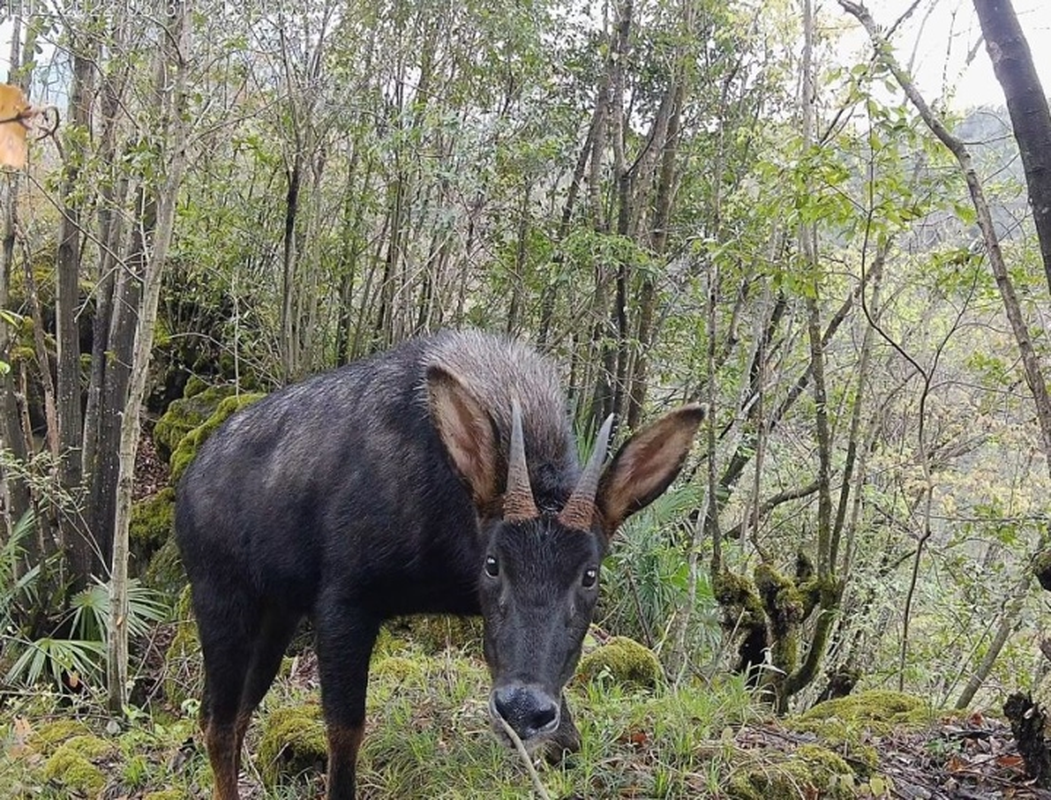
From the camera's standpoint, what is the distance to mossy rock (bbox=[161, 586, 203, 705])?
7.89 meters

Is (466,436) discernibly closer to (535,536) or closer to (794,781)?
(535,536)

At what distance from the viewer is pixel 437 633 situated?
7.25 meters

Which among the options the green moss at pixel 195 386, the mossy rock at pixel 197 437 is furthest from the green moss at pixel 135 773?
the green moss at pixel 195 386

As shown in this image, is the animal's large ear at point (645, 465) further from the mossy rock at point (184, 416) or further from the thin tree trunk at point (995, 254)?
the mossy rock at point (184, 416)

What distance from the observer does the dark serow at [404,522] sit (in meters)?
3.77

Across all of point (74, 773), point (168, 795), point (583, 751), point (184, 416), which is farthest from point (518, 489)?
point (184, 416)

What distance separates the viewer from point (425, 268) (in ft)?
35.3

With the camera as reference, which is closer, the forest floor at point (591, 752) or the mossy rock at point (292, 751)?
the forest floor at point (591, 752)

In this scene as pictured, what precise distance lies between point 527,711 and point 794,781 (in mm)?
1621

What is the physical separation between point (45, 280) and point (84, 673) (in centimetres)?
610

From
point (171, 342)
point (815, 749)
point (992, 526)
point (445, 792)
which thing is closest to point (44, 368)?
point (171, 342)

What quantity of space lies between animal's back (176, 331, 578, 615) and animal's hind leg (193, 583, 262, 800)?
14cm

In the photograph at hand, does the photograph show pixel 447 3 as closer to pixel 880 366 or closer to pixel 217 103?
pixel 217 103

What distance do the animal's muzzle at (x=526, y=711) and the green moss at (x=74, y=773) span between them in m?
3.63
